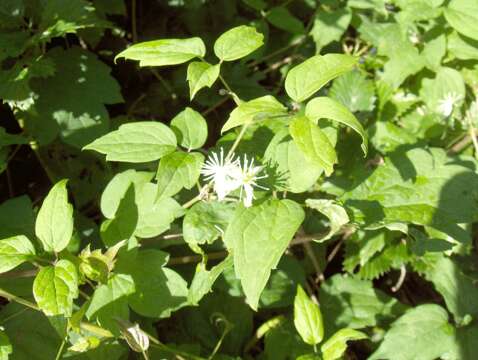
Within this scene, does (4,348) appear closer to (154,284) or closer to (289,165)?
(154,284)

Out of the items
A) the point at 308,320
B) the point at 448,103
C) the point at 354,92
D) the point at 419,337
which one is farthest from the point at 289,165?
the point at 448,103

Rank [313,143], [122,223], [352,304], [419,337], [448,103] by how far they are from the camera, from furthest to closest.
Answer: [448,103], [352,304], [419,337], [122,223], [313,143]

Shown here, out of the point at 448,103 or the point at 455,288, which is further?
the point at 448,103

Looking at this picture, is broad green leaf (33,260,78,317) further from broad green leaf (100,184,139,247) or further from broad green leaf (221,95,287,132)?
broad green leaf (221,95,287,132)

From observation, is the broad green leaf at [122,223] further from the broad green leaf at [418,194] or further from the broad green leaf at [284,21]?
the broad green leaf at [284,21]

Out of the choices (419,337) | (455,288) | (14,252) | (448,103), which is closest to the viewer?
(14,252)

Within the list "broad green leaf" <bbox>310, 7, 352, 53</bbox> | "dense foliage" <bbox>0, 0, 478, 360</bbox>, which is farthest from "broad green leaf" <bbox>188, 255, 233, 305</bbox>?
"broad green leaf" <bbox>310, 7, 352, 53</bbox>

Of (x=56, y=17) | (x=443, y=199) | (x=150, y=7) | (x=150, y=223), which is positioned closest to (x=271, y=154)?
(x=150, y=223)

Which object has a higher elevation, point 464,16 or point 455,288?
point 464,16
